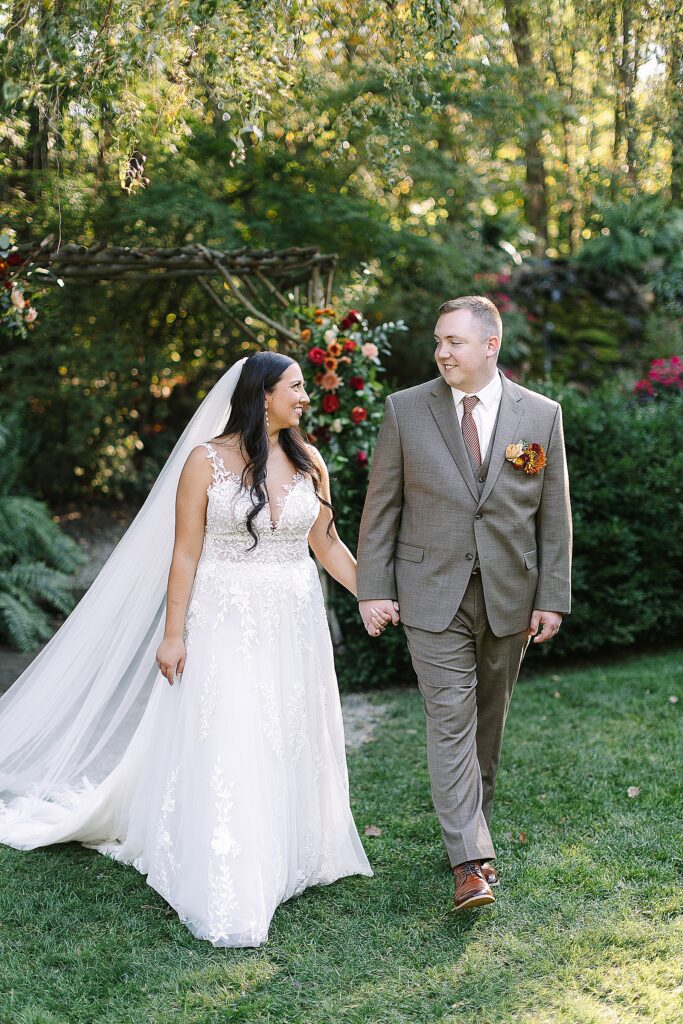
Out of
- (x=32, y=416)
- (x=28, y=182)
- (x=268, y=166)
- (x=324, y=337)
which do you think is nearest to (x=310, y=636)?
(x=324, y=337)

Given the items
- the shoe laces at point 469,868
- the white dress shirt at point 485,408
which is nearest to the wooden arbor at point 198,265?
the white dress shirt at point 485,408

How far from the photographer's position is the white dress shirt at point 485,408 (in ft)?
11.5

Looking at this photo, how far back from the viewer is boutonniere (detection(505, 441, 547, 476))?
3.43m

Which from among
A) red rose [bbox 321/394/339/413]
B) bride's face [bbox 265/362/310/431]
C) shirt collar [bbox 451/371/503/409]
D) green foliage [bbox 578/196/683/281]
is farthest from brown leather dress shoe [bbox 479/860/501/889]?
green foliage [bbox 578/196/683/281]

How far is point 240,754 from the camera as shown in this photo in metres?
3.33

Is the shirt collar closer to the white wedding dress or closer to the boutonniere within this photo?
the boutonniere

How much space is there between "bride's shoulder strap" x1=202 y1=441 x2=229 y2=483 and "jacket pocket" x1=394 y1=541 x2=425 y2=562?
719 millimetres

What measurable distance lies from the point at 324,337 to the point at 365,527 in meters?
2.82

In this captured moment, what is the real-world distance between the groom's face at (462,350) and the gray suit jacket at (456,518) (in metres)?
0.12

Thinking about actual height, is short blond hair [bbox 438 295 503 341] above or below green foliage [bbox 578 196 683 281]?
below

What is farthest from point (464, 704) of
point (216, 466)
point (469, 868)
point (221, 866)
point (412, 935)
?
point (216, 466)

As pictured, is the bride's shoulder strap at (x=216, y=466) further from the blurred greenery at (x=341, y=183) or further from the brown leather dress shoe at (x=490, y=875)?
the brown leather dress shoe at (x=490, y=875)

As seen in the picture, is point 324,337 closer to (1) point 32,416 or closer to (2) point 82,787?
(2) point 82,787

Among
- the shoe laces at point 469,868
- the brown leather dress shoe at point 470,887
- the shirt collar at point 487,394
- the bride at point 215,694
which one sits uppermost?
the shirt collar at point 487,394
